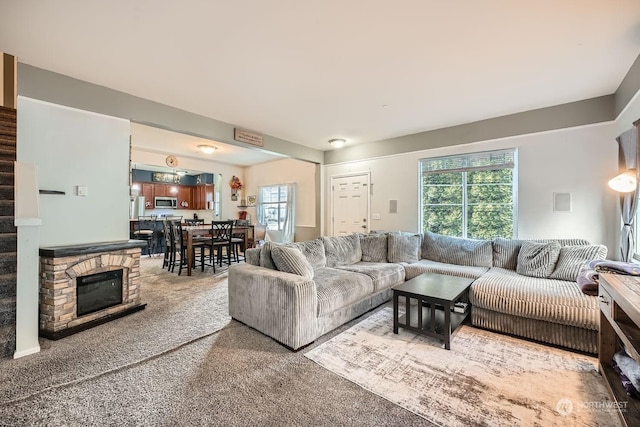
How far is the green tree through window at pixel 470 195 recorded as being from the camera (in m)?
4.19

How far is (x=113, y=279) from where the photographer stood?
3109mm

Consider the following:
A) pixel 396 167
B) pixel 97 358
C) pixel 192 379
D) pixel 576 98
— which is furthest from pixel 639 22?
pixel 97 358

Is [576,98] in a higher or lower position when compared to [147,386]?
higher

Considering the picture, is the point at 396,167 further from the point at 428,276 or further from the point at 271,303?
the point at 271,303

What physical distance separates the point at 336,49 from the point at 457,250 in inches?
126

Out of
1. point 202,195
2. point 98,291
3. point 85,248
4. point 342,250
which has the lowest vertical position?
point 98,291

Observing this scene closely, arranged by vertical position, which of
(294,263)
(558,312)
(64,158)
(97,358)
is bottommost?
(97,358)

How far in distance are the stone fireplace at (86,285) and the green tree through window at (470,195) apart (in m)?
4.58

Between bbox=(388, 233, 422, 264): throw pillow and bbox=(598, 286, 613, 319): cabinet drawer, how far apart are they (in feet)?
7.54

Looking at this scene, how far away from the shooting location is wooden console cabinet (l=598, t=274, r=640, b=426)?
4.49ft

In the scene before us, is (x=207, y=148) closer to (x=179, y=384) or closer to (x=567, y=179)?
(x=179, y=384)

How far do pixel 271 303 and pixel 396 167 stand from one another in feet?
12.6

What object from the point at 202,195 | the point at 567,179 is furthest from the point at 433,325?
the point at 202,195

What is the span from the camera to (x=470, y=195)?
177 inches
